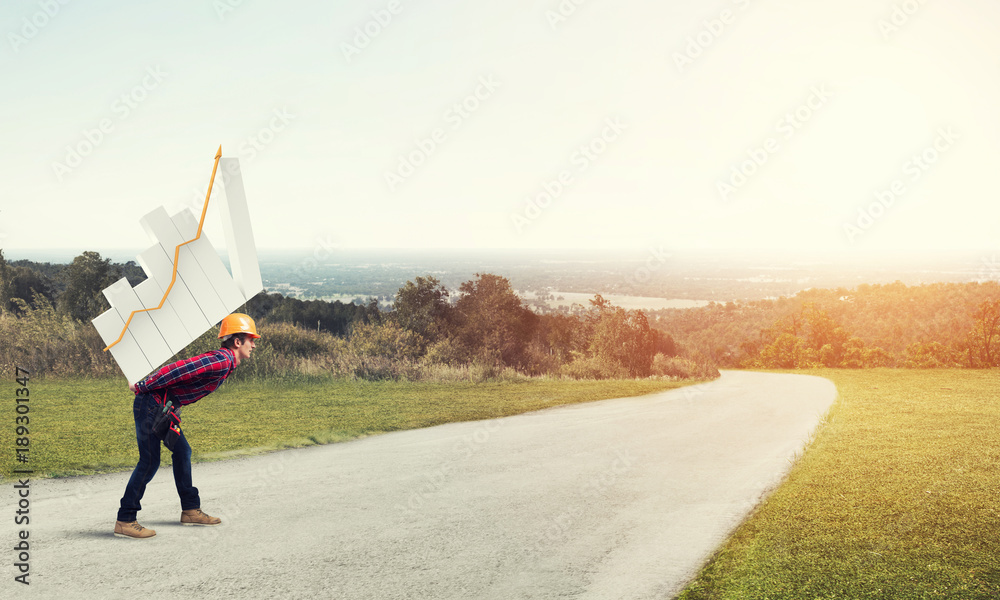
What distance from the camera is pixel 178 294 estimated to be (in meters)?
4.63

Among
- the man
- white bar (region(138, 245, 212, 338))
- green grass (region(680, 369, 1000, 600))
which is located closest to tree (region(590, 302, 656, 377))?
green grass (region(680, 369, 1000, 600))

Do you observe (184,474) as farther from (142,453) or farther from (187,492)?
(142,453)

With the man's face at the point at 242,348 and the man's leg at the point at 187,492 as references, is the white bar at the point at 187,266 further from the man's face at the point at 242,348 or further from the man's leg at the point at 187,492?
the man's leg at the point at 187,492

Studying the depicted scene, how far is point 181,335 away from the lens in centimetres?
468

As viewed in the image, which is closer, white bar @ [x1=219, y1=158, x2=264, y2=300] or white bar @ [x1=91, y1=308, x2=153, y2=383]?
white bar @ [x1=91, y1=308, x2=153, y2=383]

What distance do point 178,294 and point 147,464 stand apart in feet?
5.27

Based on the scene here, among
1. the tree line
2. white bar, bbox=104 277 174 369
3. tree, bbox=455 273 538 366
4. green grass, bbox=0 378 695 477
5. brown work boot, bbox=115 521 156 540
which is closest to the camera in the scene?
white bar, bbox=104 277 174 369

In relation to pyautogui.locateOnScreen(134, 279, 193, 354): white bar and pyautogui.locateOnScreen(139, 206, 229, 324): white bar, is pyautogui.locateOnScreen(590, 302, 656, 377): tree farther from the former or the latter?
pyautogui.locateOnScreen(134, 279, 193, 354): white bar

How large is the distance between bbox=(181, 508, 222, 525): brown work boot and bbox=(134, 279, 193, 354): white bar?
5.76 feet

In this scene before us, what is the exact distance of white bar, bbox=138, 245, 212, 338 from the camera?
4554 mm

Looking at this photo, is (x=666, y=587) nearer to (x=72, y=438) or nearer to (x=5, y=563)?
(x=5, y=563)

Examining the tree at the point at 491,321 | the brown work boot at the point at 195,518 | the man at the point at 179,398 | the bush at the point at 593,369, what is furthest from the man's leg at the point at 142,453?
the bush at the point at 593,369

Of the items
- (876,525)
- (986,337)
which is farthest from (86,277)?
(986,337)

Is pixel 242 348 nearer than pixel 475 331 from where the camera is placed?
Yes
